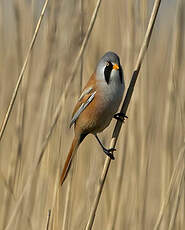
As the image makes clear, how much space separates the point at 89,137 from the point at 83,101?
403mm

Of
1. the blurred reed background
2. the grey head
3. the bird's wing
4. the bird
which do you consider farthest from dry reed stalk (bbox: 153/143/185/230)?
the bird's wing

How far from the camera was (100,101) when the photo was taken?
1788 millimetres

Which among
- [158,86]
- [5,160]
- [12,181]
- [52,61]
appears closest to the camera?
[52,61]

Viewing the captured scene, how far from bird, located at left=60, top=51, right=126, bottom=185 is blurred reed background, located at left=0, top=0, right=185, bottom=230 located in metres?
0.05

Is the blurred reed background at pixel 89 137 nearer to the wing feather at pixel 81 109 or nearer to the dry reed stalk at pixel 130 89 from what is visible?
the wing feather at pixel 81 109

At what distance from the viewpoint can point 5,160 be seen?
98.0 inches

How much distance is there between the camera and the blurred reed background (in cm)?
167

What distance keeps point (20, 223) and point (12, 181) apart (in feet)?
0.59

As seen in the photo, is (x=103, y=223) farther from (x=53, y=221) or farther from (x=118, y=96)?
(x=118, y=96)

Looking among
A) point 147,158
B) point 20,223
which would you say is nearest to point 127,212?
point 147,158

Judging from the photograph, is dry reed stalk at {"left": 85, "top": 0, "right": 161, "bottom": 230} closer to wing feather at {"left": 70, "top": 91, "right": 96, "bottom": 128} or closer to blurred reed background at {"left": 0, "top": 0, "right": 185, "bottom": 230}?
blurred reed background at {"left": 0, "top": 0, "right": 185, "bottom": 230}

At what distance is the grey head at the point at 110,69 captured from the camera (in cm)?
164

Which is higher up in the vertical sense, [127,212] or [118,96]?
[118,96]

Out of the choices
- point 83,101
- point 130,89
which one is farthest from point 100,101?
point 130,89
